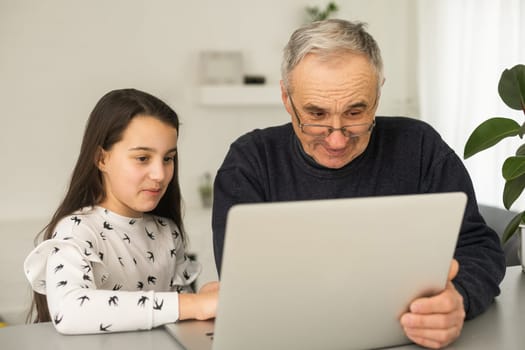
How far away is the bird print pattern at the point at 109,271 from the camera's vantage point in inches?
47.7

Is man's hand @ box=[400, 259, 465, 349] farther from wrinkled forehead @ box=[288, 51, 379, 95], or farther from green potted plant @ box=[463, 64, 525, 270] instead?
green potted plant @ box=[463, 64, 525, 270]

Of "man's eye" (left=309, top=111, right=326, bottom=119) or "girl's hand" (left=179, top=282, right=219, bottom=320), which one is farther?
"man's eye" (left=309, top=111, right=326, bottom=119)

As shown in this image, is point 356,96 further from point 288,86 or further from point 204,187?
point 204,187

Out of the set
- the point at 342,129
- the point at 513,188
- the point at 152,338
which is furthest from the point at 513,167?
the point at 152,338

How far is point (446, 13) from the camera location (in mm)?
4141

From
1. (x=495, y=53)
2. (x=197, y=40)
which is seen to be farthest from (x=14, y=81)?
(x=495, y=53)

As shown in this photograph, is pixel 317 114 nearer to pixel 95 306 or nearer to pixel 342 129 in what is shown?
pixel 342 129

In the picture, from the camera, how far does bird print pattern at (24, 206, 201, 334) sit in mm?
1211

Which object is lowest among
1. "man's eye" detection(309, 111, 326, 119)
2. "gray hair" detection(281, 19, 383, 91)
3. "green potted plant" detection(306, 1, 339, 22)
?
"man's eye" detection(309, 111, 326, 119)

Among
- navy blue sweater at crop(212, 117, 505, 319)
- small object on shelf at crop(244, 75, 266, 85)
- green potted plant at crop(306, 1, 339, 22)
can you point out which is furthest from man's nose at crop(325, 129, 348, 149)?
green potted plant at crop(306, 1, 339, 22)

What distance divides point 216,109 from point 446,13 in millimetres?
1499

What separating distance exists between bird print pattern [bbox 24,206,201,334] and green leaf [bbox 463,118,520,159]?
0.80m

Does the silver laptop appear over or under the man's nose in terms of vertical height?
under

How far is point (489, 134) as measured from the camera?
184 cm
